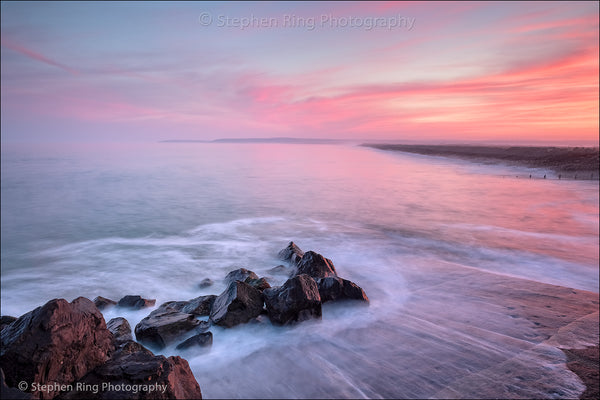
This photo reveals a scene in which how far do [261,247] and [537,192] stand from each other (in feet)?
61.4

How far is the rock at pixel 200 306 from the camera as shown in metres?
5.57

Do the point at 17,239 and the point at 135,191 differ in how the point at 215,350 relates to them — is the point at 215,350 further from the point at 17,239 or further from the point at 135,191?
the point at 135,191

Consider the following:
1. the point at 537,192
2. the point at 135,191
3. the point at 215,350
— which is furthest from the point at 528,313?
the point at 135,191

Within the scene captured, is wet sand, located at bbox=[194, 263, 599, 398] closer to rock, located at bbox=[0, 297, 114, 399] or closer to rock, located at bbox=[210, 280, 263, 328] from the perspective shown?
rock, located at bbox=[210, 280, 263, 328]

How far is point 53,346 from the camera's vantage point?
118 inches

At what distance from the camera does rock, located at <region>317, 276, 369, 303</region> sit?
5.91 meters

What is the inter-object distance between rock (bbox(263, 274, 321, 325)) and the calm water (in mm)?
177

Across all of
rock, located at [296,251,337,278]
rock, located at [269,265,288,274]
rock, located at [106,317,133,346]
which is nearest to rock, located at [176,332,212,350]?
rock, located at [106,317,133,346]

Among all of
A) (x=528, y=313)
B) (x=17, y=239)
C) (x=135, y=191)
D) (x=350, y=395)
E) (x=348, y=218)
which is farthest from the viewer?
(x=135, y=191)

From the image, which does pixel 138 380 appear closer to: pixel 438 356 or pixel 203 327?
pixel 203 327

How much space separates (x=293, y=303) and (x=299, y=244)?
237 inches

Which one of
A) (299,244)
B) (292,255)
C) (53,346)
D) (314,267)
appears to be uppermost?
(53,346)

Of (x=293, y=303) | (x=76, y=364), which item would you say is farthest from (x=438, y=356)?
(x=76, y=364)

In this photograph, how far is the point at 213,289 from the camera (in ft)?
24.0
